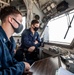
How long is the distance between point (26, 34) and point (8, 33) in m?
1.73

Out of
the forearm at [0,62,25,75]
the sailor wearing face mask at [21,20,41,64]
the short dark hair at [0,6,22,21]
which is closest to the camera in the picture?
the forearm at [0,62,25,75]

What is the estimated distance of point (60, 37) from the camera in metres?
3.52

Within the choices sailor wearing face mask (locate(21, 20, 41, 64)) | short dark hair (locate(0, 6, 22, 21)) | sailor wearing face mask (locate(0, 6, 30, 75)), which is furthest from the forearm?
sailor wearing face mask (locate(21, 20, 41, 64))

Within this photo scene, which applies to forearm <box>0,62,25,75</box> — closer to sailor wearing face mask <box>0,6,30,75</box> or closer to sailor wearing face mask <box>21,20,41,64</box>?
sailor wearing face mask <box>0,6,30,75</box>

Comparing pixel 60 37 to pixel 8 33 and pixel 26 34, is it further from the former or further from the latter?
pixel 8 33

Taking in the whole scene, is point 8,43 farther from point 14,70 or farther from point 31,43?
point 31,43

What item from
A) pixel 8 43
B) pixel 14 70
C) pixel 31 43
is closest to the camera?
pixel 14 70

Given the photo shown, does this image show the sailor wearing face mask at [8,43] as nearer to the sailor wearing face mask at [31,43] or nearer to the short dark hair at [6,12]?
the short dark hair at [6,12]

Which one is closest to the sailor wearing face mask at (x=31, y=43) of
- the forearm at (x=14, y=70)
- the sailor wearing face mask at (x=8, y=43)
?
the sailor wearing face mask at (x=8, y=43)

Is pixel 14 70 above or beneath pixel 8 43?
beneath

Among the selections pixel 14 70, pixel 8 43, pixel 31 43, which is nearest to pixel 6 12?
pixel 8 43

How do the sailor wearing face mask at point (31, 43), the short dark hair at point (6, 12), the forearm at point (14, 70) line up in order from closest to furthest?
the forearm at point (14, 70)
the short dark hair at point (6, 12)
the sailor wearing face mask at point (31, 43)

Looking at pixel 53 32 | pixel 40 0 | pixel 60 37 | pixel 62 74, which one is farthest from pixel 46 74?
pixel 40 0

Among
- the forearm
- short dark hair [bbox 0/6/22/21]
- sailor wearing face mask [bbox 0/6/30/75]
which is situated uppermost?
short dark hair [bbox 0/6/22/21]
